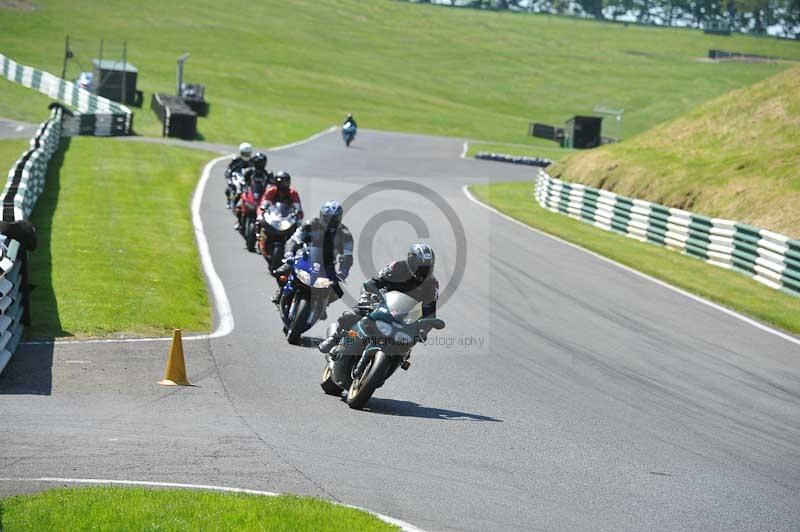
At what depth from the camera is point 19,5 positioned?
328 feet

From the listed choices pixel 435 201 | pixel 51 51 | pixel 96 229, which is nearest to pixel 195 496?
pixel 96 229

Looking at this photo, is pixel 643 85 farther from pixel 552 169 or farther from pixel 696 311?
pixel 696 311

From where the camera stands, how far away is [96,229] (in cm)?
2267

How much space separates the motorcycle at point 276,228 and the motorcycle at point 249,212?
2255mm

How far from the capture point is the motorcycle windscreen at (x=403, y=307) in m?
11.1

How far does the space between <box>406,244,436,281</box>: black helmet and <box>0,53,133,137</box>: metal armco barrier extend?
35.9m

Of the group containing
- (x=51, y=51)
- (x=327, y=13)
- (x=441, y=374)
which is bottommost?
(x=441, y=374)

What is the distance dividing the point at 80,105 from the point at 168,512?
50467mm

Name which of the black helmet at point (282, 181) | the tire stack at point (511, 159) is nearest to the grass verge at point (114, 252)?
the black helmet at point (282, 181)

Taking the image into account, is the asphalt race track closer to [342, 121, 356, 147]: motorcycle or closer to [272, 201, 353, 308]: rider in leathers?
[272, 201, 353, 308]: rider in leathers

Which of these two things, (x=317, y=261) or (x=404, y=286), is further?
(x=317, y=261)

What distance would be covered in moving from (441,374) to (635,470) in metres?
4.22
